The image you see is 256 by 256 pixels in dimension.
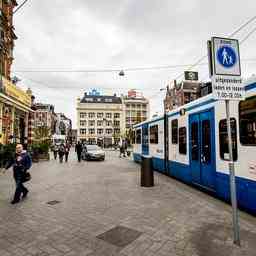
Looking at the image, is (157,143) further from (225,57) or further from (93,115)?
(93,115)

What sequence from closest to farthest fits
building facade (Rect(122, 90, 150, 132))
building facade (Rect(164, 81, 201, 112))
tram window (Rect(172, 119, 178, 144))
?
tram window (Rect(172, 119, 178, 144)) < building facade (Rect(164, 81, 201, 112)) < building facade (Rect(122, 90, 150, 132))

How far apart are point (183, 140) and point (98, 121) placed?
8719cm

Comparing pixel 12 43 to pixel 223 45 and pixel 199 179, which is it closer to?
pixel 199 179

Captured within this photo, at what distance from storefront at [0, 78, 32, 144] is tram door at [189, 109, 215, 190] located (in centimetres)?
1345

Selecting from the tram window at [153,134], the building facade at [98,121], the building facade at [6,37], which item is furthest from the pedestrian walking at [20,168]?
the building facade at [98,121]

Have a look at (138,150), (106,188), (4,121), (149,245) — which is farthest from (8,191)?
(4,121)

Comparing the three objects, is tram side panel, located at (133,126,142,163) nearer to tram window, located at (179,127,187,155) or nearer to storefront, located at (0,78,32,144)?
tram window, located at (179,127,187,155)

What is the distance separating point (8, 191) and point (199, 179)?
647cm

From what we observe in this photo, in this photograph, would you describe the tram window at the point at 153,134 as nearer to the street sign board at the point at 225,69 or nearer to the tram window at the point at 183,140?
the tram window at the point at 183,140

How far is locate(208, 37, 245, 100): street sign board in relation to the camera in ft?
13.5

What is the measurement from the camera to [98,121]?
95.7 m

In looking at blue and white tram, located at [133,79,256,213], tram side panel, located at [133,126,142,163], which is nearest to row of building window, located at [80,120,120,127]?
tram side panel, located at [133,126,142,163]

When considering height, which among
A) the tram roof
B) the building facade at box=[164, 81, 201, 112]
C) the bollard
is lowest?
the bollard

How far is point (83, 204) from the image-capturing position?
22.3ft
